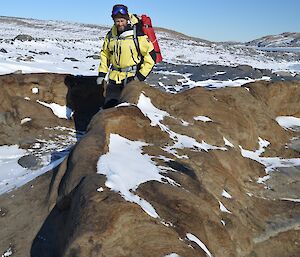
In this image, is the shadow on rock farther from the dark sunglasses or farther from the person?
the dark sunglasses

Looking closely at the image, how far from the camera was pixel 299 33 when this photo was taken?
10369 centimetres

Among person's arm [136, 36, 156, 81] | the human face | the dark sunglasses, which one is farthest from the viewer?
person's arm [136, 36, 156, 81]

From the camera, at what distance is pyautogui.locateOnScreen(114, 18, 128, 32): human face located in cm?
684

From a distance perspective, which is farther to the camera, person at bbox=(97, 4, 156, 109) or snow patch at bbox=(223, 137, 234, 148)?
snow patch at bbox=(223, 137, 234, 148)

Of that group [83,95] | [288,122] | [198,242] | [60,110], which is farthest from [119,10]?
[288,122]

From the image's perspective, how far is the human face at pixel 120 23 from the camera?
6844mm

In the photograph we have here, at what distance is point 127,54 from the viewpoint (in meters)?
7.16

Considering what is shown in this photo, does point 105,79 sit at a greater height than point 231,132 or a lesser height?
greater

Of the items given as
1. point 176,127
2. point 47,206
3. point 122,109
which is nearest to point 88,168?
point 47,206

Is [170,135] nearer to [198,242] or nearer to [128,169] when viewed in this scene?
[128,169]

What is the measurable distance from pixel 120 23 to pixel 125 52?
1.60 feet

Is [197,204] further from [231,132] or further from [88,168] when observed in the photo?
[231,132]

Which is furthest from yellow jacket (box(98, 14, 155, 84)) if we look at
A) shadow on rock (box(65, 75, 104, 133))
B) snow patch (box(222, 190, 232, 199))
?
snow patch (box(222, 190, 232, 199))

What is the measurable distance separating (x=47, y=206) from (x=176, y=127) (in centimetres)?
271
